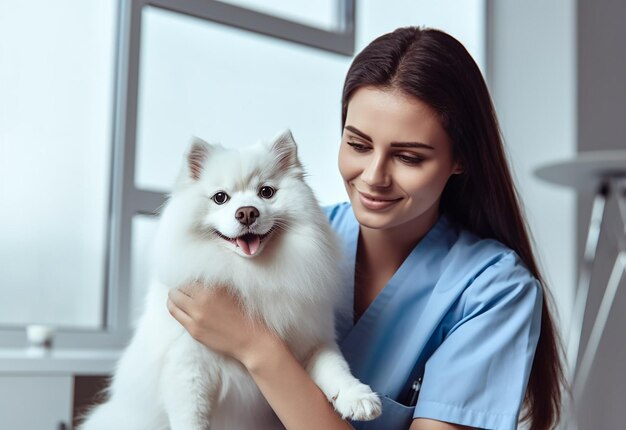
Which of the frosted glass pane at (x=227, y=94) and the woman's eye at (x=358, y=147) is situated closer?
the woman's eye at (x=358, y=147)

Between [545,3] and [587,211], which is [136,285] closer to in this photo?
[587,211]

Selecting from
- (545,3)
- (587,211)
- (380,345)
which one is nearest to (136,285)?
(380,345)

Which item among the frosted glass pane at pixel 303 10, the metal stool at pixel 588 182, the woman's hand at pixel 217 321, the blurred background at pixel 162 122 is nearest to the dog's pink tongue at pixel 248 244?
the woman's hand at pixel 217 321

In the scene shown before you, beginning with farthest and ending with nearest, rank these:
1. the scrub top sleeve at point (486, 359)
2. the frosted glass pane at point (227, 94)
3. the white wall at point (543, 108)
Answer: the white wall at point (543, 108) < the frosted glass pane at point (227, 94) < the scrub top sleeve at point (486, 359)

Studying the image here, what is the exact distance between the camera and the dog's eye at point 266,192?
1343mm

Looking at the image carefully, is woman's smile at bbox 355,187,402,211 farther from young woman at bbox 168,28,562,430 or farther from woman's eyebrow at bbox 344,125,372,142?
woman's eyebrow at bbox 344,125,372,142

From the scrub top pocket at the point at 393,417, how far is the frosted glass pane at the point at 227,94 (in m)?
1.33

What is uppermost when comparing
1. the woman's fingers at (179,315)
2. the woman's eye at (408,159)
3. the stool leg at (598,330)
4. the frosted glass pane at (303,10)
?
the frosted glass pane at (303,10)

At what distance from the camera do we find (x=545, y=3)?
11.2 ft

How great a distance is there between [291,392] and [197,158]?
48cm

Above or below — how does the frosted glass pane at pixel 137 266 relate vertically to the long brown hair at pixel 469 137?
below

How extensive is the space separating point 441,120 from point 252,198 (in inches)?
17.1

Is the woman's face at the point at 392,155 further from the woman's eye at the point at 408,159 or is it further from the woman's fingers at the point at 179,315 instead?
the woman's fingers at the point at 179,315

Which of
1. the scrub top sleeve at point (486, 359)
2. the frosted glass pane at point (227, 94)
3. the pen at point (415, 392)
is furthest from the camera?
the frosted glass pane at point (227, 94)
